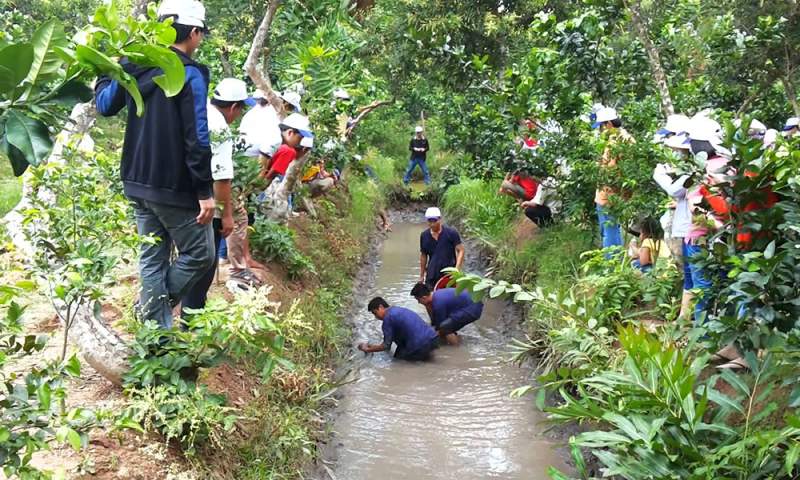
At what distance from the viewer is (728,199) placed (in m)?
3.44

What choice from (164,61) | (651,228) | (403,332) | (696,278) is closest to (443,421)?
(403,332)

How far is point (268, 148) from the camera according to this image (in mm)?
6668

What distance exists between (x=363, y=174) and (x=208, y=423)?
9.95 meters

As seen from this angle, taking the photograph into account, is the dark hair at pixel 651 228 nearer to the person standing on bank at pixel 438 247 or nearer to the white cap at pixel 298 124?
the person standing on bank at pixel 438 247

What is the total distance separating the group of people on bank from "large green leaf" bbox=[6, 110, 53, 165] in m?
4.79

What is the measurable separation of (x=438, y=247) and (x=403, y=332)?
164cm

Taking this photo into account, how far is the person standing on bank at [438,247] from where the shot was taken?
26.5 ft

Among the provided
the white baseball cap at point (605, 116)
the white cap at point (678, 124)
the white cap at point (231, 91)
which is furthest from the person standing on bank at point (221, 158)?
the white baseball cap at point (605, 116)

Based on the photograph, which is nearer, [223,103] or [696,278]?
[696,278]

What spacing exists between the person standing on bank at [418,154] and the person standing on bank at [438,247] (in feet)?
28.6

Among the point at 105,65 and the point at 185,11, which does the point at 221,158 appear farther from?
the point at 105,65

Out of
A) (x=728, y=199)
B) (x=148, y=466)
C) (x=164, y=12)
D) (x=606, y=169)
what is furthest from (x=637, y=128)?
(x=148, y=466)

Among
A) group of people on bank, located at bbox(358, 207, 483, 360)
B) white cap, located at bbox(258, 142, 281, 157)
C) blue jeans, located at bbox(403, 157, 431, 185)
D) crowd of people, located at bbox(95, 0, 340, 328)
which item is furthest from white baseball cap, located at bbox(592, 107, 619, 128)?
blue jeans, located at bbox(403, 157, 431, 185)

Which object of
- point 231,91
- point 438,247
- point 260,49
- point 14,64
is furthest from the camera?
point 438,247
